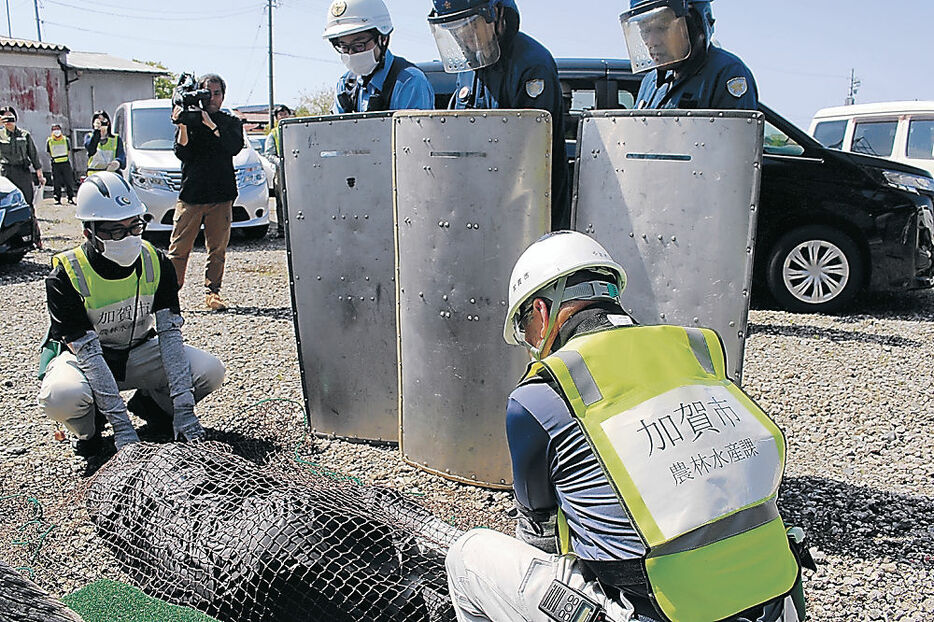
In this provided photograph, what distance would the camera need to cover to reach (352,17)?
4.37 metres

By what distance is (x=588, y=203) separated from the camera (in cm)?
342

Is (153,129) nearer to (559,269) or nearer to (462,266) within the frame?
(462,266)

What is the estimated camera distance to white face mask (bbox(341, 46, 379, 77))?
176 inches

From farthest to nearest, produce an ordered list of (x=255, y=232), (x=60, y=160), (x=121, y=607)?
1. (x=60, y=160)
2. (x=255, y=232)
3. (x=121, y=607)

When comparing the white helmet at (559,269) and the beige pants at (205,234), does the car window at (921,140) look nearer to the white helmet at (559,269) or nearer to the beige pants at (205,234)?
the beige pants at (205,234)

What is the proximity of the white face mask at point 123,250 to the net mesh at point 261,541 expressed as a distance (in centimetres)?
112

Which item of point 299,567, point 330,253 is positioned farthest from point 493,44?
point 299,567

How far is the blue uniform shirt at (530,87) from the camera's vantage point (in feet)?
12.6

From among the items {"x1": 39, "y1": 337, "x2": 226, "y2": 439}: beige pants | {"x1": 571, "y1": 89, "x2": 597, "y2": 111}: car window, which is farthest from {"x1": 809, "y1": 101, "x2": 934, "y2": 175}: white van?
{"x1": 39, "y1": 337, "x2": 226, "y2": 439}: beige pants

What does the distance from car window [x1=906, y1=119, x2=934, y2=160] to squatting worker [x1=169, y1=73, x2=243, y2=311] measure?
26.0 feet

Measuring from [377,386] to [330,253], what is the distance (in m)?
0.73

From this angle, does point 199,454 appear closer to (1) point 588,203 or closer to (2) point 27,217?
(1) point 588,203

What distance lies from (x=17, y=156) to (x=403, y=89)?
9613 millimetres

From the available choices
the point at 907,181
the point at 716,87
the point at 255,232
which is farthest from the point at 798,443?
the point at 255,232
